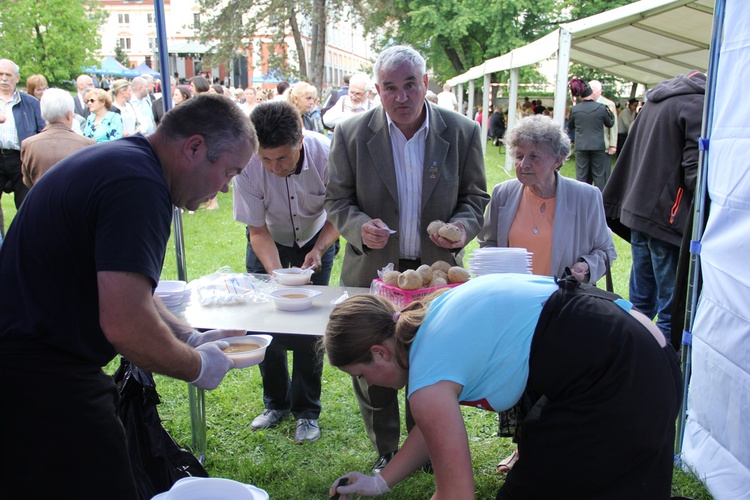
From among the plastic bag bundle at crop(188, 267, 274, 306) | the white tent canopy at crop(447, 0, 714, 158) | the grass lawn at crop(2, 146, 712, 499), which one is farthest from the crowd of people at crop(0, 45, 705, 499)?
the white tent canopy at crop(447, 0, 714, 158)

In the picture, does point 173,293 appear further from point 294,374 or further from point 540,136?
point 540,136

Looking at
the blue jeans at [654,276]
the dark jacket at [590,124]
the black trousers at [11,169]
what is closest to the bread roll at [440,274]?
the blue jeans at [654,276]

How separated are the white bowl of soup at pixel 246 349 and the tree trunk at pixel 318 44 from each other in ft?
58.8

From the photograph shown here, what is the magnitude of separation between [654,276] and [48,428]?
322 centimetres

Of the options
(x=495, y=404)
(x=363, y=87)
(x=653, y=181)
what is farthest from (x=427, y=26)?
(x=495, y=404)

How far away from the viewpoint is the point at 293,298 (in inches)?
101

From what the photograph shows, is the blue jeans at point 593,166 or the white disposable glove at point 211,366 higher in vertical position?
the blue jeans at point 593,166

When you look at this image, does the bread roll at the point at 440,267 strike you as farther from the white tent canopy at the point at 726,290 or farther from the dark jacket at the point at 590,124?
the dark jacket at the point at 590,124

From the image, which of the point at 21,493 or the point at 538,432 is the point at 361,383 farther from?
the point at 21,493

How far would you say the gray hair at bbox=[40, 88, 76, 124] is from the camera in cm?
485

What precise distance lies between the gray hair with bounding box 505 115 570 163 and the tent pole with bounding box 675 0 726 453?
0.55 m

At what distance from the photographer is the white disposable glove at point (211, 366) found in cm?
177

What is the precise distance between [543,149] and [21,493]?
90.2 inches

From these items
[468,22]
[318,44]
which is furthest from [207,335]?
[468,22]
